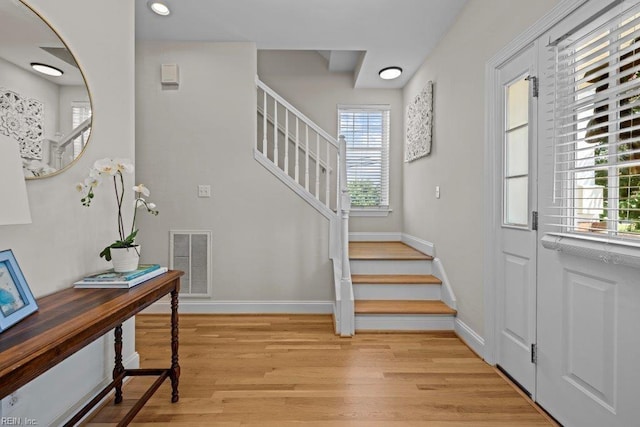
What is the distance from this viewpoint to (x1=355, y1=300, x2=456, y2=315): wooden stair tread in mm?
3088

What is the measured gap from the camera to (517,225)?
223 centimetres

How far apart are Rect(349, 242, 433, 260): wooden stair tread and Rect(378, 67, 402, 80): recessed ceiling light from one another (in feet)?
7.10

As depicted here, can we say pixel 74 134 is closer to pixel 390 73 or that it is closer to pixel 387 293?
pixel 387 293

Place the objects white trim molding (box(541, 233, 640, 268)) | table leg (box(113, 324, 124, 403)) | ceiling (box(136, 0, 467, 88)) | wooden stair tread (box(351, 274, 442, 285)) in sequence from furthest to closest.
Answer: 1. wooden stair tread (box(351, 274, 442, 285))
2. ceiling (box(136, 0, 467, 88))
3. table leg (box(113, 324, 124, 403))
4. white trim molding (box(541, 233, 640, 268))

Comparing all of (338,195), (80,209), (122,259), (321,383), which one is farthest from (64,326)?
(338,195)

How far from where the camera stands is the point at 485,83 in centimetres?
255

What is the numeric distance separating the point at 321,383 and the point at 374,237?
9.89ft

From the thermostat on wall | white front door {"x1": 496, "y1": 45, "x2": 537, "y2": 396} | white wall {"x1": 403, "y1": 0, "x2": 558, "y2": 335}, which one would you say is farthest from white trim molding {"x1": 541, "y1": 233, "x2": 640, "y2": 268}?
the thermostat on wall

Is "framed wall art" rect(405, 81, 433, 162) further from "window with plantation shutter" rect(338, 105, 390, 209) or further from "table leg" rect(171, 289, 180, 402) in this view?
"table leg" rect(171, 289, 180, 402)

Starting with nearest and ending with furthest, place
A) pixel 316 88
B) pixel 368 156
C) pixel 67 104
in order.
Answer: pixel 67 104 → pixel 316 88 → pixel 368 156

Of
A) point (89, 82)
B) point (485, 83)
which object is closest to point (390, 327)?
point (485, 83)

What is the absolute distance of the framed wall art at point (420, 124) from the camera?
3703 millimetres

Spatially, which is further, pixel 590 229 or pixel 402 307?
pixel 402 307

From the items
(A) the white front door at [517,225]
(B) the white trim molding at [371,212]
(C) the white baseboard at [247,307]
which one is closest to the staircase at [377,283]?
(C) the white baseboard at [247,307]
